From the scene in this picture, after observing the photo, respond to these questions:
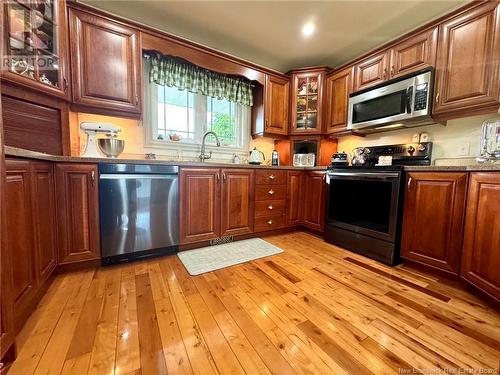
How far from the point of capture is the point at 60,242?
1.59m

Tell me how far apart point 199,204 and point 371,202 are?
173 cm

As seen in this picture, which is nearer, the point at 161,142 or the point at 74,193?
Result: the point at 74,193

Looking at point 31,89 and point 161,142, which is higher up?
point 31,89

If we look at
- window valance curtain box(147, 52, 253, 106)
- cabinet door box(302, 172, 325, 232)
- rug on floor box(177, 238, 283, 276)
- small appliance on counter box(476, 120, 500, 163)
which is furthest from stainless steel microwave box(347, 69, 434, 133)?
rug on floor box(177, 238, 283, 276)

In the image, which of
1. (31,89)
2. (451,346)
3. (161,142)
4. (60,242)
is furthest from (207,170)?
(451,346)

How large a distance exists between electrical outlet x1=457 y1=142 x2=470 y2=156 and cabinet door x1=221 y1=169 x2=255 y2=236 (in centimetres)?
203

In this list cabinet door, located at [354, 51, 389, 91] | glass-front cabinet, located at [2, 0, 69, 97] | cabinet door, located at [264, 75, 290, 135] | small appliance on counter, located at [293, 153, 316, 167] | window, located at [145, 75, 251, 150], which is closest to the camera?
glass-front cabinet, located at [2, 0, 69, 97]

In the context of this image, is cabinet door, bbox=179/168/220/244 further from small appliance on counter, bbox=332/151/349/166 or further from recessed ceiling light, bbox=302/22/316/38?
recessed ceiling light, bbox=302/22/316/38

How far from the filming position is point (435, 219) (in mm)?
1673

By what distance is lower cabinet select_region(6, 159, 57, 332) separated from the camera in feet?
3.30

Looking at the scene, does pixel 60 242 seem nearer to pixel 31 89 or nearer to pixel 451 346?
pixel 31 89

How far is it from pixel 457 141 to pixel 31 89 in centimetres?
366

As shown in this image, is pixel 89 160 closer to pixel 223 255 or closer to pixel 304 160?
pixel 223 255

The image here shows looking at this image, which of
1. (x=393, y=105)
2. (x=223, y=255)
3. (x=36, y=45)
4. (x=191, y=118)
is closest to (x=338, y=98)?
(x=393, y=105)
